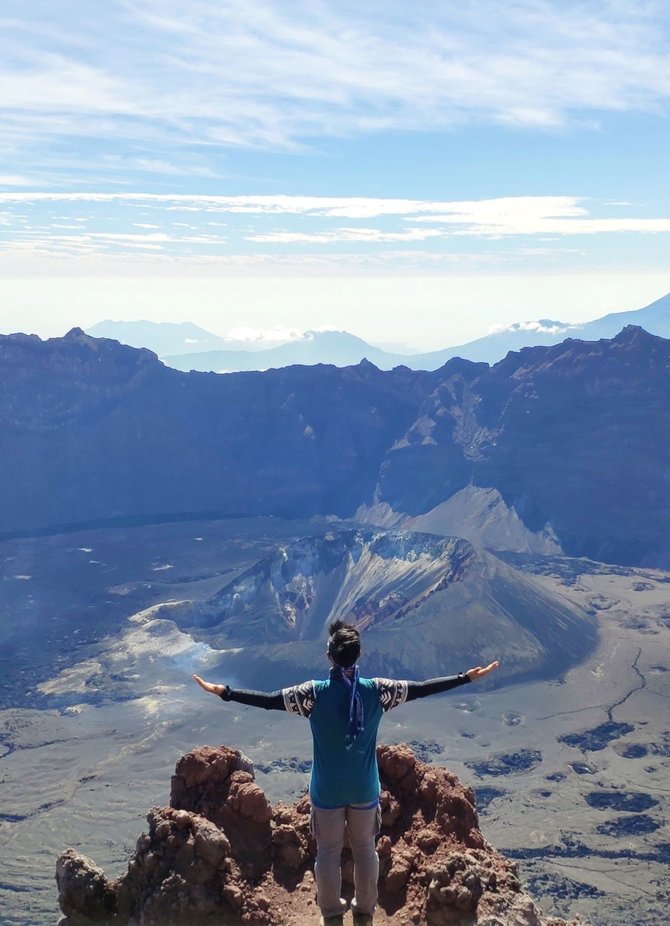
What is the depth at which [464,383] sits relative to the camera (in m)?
167

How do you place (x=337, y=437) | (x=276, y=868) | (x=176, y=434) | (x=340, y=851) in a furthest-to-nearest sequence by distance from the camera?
(x=337, y=437) → (x=176, y=434) → (x=276, y=868) → (x=340, y=851)

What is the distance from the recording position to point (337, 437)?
531 feet

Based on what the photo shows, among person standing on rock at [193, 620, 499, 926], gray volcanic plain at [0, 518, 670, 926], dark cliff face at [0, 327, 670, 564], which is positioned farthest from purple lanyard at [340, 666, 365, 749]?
dark cliff face at [0, 327, 670, 564]

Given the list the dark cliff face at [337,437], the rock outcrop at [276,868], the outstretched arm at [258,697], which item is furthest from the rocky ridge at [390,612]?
the outstretched arm at [258,697]

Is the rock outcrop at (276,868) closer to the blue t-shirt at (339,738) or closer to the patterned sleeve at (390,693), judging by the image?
the blue t-shirt at (339,738)

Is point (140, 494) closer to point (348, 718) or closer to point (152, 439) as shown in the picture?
point (152, 439)

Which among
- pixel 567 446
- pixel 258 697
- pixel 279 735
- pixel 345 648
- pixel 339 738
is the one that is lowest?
pixel 279 735

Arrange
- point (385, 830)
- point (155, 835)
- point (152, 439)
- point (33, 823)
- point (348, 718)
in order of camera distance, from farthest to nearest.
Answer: point (152, 439) < point (33, 823) < point (385, 830) < point (155, 835) < point (348, 718)

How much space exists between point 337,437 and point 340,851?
152123mm

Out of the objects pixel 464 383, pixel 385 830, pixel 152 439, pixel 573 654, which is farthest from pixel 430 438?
pixel 385 830

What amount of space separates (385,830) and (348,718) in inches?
149

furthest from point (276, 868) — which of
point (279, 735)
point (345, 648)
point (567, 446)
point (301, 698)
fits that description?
point (567, 446)

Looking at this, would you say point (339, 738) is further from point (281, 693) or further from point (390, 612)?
Result: point (390, 612)

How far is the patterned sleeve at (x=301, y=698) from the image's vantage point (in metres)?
9.38
